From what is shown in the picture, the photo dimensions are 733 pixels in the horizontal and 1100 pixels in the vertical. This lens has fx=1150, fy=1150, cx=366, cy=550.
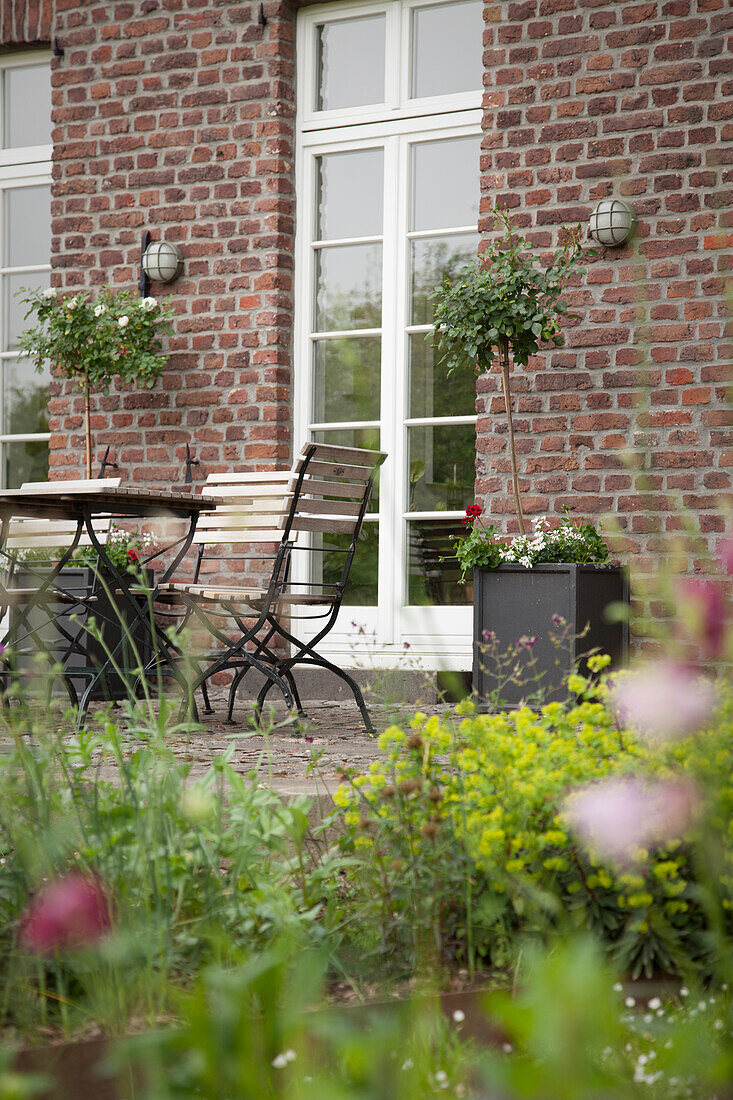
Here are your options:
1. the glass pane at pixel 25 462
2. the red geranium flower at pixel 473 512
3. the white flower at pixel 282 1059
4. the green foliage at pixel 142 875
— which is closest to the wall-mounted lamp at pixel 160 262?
the glass pane at pixel 25 462

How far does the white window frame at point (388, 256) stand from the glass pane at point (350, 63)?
6 centimetres

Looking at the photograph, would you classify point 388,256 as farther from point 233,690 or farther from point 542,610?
point 233,690

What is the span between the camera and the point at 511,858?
1.52m

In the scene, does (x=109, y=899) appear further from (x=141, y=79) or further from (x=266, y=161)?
(x=141, y=79)

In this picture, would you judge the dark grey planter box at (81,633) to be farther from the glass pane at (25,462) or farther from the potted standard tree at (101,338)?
the glass pane at (25,462)

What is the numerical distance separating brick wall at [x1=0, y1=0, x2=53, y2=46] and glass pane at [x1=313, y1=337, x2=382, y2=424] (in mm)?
2208

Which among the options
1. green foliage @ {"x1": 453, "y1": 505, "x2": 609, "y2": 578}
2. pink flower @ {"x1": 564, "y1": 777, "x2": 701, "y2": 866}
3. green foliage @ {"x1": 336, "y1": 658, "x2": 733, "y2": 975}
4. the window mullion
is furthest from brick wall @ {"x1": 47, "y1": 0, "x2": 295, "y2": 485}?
pink flower @ {"x1": 564, "y1": 777, "x2": 701, "y2": 866}

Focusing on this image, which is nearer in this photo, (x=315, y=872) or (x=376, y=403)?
(x=315, y=872)

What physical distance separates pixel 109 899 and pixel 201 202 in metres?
4.58

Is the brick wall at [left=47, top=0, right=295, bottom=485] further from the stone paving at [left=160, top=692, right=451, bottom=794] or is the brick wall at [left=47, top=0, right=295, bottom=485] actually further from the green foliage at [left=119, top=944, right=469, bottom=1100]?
the green foliage at [left=119, top=944, right=469, bottom=1100]

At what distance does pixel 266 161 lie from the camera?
5.27 meters

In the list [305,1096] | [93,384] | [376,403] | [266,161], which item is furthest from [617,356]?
[305,1096]

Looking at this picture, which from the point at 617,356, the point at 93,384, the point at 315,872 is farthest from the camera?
the point at 93,384

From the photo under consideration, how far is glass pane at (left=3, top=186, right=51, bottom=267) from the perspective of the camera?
6.09 meters
